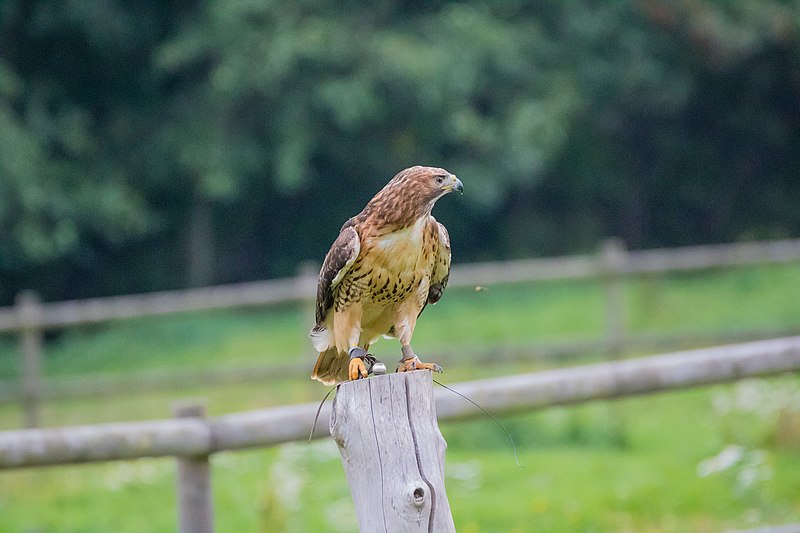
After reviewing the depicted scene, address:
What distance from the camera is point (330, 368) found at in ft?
9.86

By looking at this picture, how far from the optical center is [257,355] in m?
12.2

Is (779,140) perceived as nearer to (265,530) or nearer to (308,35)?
(308,35)

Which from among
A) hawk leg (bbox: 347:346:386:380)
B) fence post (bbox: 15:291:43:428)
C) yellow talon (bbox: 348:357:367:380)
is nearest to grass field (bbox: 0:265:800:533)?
fence post (bbox: 15:291:43:428)

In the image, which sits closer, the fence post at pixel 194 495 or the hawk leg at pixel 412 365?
the hawk leg at pixel 412 365

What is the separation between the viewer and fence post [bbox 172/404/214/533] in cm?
333

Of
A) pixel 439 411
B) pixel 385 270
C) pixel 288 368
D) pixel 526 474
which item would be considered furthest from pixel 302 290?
pixel 385 270

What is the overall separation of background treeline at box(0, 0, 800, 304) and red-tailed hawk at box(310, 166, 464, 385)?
11.3 m

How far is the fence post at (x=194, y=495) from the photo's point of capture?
3334 millimetres

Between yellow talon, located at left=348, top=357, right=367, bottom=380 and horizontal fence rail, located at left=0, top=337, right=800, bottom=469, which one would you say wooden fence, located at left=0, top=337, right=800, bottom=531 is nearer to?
horizontal fence rail, located at left=0, top=337, right=800, bottom=469

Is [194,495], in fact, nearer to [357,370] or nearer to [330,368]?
[330,368]

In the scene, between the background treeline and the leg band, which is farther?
the background treeline

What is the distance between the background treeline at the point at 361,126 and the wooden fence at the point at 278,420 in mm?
10615

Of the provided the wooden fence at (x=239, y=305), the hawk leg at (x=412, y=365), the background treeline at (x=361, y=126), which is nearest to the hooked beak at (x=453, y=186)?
the hawk leg at (x=412, y=365)

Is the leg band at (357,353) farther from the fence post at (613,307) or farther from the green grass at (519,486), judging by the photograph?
the fence post at (613,307)
